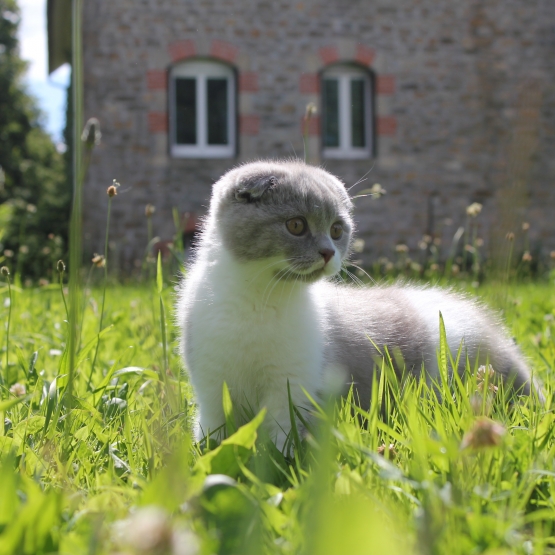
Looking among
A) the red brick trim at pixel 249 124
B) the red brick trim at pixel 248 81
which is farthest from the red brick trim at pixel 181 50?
the red brick trim at pixel 249 124

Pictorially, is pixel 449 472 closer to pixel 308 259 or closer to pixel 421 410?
pixel 421 410

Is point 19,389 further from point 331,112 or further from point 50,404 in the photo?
point 331,112

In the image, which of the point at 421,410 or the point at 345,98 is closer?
the point at 421,410

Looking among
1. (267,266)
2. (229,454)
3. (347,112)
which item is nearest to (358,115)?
(347,112)

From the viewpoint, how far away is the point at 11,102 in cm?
2348

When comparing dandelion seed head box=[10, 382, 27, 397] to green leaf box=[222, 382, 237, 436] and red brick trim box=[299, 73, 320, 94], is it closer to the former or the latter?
green leaf box=[222, 382, 237, 436]

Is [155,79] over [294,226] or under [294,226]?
over

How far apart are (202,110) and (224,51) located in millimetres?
1063

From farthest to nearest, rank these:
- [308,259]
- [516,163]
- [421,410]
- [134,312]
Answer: [134,312]
[308,259]
[421,410]
[516,163]

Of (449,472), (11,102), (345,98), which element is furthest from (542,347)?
(11,102)

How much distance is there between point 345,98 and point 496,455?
10378 mm

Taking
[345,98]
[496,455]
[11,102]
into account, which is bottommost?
[496,455]

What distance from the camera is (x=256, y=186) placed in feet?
7.27

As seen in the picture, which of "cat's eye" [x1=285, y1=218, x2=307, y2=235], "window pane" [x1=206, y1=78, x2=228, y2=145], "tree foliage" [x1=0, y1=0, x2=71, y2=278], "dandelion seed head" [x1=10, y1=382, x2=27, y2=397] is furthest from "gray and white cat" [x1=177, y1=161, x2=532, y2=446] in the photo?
"tree foliage" [x1=0, y1=0, x2=71, y2=278]
